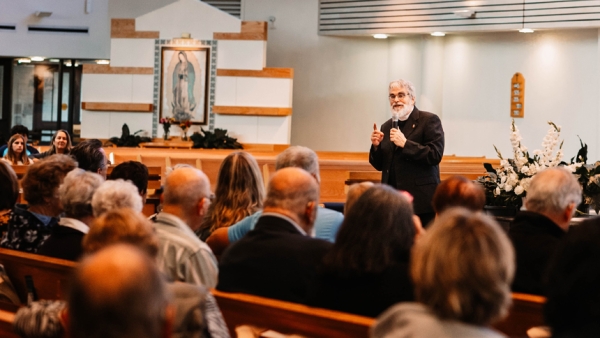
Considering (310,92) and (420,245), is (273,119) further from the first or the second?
(420,245)

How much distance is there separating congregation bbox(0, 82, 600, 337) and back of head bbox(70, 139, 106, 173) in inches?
49.7

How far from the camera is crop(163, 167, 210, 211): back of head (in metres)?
2.91

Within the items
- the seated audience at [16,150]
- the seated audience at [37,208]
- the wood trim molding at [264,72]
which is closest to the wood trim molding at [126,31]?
the wood trim molding at [264,72]

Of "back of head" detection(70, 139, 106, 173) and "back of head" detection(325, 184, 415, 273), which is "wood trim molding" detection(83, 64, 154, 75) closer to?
"back of head" detection(70, 139, 106, 173)

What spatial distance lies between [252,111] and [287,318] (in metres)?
10.4

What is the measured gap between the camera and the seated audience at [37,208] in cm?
332

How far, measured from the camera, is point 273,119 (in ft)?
40.8

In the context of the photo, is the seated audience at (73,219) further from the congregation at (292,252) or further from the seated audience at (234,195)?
the seated audience at (234,195)

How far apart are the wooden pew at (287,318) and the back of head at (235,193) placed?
122cm

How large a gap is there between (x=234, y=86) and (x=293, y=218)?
10.0 metres

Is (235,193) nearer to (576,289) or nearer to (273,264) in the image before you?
(273,264)

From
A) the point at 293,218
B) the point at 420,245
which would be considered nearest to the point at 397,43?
the point at 293,218

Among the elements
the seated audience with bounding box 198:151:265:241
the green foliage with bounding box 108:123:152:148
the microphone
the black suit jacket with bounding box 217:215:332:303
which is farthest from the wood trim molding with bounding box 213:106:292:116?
the black suit jacket with bounding box 217:215:332:303

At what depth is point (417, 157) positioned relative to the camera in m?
4.55
